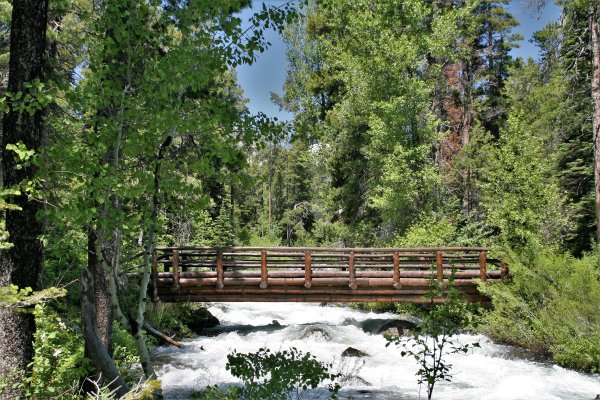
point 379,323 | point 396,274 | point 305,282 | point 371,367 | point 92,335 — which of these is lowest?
point 371,367

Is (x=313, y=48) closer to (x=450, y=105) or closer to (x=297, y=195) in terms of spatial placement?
(x=450, y=105)

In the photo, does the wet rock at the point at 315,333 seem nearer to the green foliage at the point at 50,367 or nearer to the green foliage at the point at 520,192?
the green foliage at the point at 520,192

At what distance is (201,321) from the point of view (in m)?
15.3

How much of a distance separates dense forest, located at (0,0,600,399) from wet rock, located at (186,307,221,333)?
1173 millimetres

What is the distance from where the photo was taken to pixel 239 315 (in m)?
17.9

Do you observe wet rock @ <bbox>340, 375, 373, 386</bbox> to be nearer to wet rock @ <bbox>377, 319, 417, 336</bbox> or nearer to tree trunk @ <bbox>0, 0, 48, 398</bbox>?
wet rock @ <bbox>377, 319, 417, 336</bbox>

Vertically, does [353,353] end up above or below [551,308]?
below

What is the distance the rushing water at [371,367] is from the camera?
8.96m

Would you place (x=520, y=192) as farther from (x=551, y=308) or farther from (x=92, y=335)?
(x=92, y=335)

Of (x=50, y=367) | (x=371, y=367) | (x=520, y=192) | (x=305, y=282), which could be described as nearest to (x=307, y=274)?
(x=305, y=282)

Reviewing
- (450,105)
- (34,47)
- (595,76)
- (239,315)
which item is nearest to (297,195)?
(450,105)

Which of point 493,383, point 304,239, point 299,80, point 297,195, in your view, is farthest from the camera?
point 297,195

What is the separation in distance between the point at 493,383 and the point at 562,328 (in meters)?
2.13

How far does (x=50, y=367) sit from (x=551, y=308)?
974 centimetres
